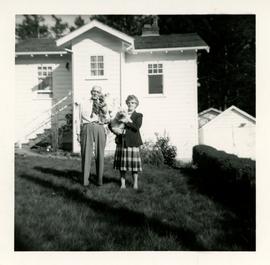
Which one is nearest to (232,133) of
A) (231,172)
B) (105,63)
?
(105,63)

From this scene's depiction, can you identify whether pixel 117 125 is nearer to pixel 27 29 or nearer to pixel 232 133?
pixel 232 133

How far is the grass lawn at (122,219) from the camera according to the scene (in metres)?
3.96

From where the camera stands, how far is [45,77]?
619 inches

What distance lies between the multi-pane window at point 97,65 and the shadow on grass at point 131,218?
836 centimetres

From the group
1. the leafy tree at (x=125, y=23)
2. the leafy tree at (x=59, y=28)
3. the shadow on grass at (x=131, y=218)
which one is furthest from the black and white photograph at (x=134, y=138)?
the leafy tree at (x=59, y=28)

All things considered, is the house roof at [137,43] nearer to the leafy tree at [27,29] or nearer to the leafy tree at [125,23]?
the leafy tree at [125,23]

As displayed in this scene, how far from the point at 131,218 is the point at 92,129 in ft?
6.97

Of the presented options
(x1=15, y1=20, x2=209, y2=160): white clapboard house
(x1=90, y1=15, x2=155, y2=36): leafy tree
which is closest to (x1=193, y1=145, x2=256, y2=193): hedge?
(x1=15, y1=20, x2=209, y2=160): white clapboard house

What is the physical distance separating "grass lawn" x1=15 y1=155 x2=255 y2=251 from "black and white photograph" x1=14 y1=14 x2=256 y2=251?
16mm

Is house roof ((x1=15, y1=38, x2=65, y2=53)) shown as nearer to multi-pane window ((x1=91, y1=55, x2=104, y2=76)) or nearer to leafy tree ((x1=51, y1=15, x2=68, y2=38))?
multi-pane window ((x1=91, y1=55, x2=104, y2=76))

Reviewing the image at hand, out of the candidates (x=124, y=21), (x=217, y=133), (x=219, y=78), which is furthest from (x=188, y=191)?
(x=124, y=21)
